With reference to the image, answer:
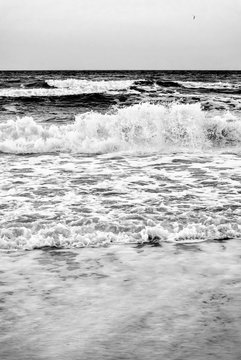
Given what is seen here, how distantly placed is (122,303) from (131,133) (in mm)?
7443

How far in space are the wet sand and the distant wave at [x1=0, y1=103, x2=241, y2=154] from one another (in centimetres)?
569

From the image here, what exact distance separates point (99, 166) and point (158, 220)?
3.08 metres

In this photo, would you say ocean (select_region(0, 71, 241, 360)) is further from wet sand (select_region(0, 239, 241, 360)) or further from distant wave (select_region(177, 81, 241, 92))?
distant wave (select_region(177, 81, 241, 92))

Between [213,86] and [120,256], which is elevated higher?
[213,86]

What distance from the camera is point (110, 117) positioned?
10.6 m

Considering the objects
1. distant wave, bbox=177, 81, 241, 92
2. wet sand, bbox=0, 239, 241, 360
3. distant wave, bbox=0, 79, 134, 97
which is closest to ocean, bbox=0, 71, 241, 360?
wet sand, bbox=0, 239, 241, 360

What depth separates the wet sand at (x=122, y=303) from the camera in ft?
7.72

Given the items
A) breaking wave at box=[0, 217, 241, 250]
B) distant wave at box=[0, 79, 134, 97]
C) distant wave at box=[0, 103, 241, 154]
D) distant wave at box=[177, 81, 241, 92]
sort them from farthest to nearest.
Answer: distant wave at box=[177, 81, 241, 92] < distant wave at box=[0, 79, 134, 97] < distant wave at box=[0, 103, 241, 154] < breaking wave at box=[0, 217, 241, 250]

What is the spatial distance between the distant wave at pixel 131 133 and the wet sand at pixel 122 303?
5691 mm

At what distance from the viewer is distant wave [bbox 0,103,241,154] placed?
9422 millimetres

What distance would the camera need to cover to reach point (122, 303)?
284 centimetres

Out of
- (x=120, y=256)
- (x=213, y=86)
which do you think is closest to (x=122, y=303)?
(x=120, y=256)

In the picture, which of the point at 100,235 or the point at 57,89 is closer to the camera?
the point at 100,235

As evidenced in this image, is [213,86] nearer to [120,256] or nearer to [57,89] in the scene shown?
[57,89]
